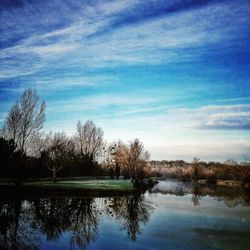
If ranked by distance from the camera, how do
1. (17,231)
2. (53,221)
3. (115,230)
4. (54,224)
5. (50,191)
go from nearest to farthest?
1. (17,231)
2. (115,230)
3. (54,224)
4. (53,221)
5. (50,191)

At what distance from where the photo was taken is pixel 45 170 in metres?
37.1

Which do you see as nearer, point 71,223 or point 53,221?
point 71,223

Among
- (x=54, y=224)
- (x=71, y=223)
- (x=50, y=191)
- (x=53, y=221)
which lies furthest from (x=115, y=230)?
(x=50, y=191)

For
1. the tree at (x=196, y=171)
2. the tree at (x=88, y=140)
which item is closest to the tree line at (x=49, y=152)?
the tree at (x=88, y=140)

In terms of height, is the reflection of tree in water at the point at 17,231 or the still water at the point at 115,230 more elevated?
the reflection of tree in water at the point at 17,231

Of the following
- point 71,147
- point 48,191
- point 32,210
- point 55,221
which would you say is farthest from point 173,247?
point 71,147

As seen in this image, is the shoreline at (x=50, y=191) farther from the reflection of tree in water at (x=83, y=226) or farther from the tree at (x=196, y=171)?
the tree at (x=196, y=171)

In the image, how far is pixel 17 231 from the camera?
30.5ft

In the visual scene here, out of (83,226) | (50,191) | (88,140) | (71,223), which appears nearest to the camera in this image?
(83,226)

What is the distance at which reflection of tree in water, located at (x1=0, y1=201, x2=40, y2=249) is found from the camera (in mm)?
7786

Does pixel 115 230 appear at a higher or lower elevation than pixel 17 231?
lower

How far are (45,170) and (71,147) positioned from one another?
12235 mm

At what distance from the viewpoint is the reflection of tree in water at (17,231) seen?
7786 mm

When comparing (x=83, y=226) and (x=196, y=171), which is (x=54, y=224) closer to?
(x=83, y=226)
